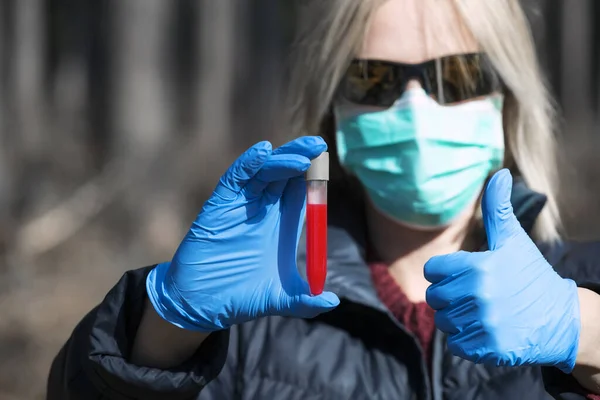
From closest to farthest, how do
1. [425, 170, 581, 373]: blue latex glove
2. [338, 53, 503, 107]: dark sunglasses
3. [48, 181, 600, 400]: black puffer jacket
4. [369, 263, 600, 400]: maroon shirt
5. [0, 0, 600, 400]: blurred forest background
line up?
[425, 170, 581, 373]: blue latex glove
[48, 181, 600, 400]: black puffer jacket
[369, 263, 600, 400]: maroon shirt
[338, 53, 503, 107]: dark sunglasses
[0, 0, 600, 400]: blurred forest background

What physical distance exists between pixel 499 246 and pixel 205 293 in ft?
1.74

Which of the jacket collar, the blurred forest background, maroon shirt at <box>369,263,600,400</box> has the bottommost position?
the blurred forest background

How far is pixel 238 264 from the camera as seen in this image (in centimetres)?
147

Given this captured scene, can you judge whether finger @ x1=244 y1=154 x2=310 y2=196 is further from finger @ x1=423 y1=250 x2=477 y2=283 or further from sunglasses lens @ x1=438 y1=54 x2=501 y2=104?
sunglasses lens @ x1=438 y1=54 x2=501 y2=104

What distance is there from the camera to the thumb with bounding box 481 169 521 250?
1.40 metres

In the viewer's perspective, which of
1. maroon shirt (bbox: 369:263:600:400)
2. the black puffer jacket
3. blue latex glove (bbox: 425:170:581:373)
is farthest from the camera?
maroon shirt (bbox: 369:263:600:400)

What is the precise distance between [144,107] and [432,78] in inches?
217

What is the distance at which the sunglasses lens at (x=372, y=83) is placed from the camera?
74.3 inches

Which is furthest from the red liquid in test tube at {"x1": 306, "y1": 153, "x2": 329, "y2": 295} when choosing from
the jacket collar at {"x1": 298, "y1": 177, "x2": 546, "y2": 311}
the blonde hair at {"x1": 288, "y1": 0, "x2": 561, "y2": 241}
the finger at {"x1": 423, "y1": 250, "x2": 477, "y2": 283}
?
the blonde hair at {"x1": 288, "y1": 0, "x2": 561, "y2": 241}

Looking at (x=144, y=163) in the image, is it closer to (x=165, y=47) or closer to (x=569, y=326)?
(x=165, y=47)

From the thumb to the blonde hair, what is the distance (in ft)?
1.74

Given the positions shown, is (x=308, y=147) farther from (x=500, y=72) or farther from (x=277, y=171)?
(x=500, y=72)

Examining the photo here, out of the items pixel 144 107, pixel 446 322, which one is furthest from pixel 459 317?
pixel 144 107

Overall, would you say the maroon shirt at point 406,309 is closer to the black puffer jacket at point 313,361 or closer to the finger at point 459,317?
the black puffer jacket at point 313,361
